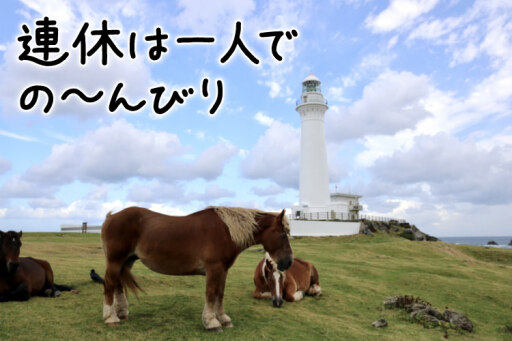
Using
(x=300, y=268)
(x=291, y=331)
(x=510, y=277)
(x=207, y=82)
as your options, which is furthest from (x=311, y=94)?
(x=291, y=331)

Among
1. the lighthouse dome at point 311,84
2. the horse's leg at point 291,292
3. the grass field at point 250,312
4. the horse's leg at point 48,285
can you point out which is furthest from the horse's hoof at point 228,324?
the lighthouse dome at point 311,84

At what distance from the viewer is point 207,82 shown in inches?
532

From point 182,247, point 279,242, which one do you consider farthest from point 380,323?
point 182,247

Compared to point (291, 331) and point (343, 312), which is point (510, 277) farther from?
point (291, 331)

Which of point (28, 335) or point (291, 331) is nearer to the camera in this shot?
point (28, 335)

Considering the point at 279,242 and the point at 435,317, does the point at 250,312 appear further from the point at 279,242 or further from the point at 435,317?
the point at 435,317

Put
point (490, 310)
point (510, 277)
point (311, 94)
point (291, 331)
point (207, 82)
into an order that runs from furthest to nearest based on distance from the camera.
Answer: point (311, 94) < point (510, 277) < point (207, 82) < point (490, 310) < point (291, 331)

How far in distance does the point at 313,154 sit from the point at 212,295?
142 ft

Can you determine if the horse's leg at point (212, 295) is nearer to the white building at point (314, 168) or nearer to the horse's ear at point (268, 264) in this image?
the horse's ear at point (268, 264)

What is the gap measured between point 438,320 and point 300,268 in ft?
13.0

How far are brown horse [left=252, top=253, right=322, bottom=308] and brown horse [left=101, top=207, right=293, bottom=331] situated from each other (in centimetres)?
165

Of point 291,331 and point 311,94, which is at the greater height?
point 311,94

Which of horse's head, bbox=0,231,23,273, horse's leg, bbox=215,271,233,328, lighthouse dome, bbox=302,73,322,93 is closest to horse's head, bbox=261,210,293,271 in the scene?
horse's leg, bbox=215,271,233,328

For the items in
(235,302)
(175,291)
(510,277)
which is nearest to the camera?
(235,302)
